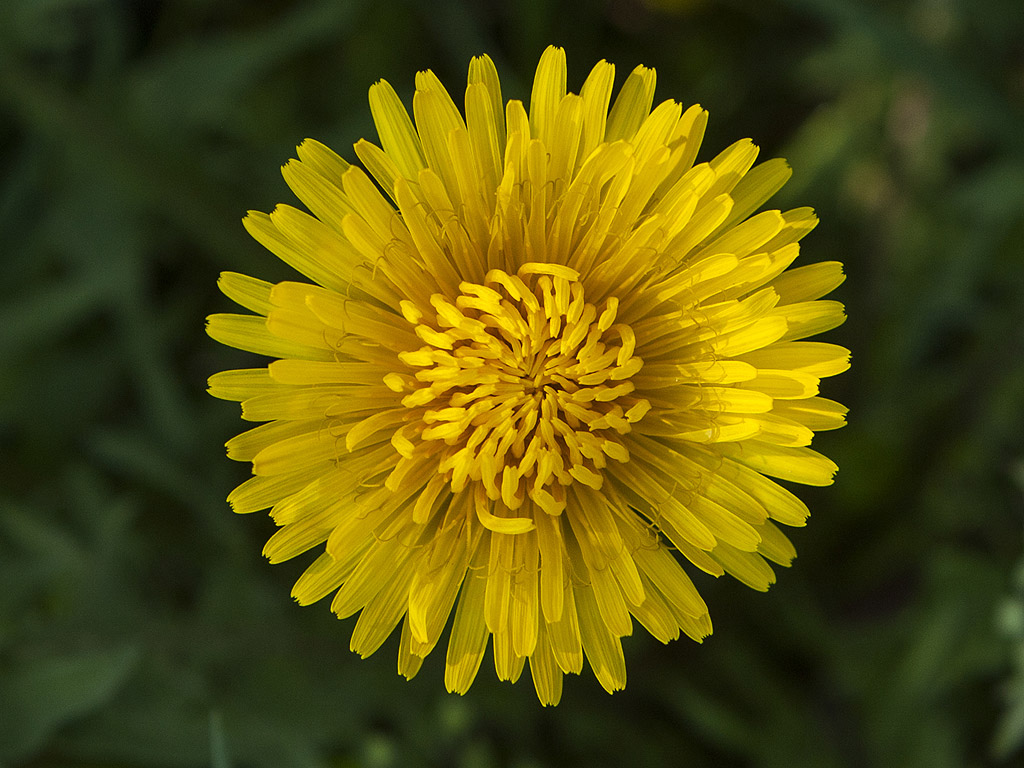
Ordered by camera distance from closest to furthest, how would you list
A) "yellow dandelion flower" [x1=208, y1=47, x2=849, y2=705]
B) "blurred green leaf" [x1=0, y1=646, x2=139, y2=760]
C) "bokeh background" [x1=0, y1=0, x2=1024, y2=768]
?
"yellow dandelion flower" [x1=208, y1=47, x2=849, y2=705] → "blurred green leaf" [x1=0, y1=646, x2=139, y2=760] → "bokeh background" [x1=0, y1=0, x2=1024, y2=768]

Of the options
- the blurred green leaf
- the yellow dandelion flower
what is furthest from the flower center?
the blurred green leaf

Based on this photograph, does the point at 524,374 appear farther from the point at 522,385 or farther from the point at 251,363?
the point at 251,363

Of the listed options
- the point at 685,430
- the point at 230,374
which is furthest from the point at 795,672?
the point at 230,374

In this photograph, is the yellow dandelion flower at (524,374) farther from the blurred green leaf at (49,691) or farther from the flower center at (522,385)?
the blurred green leaf at (49,691)

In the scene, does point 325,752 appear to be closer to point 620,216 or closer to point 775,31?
point 620,216

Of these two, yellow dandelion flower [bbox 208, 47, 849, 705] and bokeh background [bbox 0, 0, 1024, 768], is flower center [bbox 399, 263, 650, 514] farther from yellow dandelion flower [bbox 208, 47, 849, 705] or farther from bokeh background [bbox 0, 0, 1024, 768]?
bokeh background [bbox 0, 0, 1024, 768]

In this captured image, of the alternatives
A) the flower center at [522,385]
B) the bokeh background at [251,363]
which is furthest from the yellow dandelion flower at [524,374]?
the bokeh background at [251,363]

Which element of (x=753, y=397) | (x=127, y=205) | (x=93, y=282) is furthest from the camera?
(x=127, y=205)

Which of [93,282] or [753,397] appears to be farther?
[93,282]
